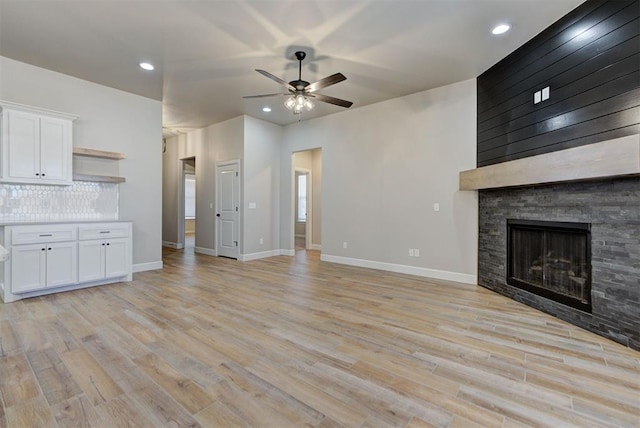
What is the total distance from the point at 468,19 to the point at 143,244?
18.4ft

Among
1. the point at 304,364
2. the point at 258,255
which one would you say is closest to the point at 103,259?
the point at 258,255

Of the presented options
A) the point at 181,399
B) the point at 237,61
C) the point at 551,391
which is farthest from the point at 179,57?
the point at 551,391

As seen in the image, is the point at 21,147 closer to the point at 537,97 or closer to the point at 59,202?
the point at 59,202

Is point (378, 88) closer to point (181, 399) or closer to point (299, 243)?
point (181, 399)

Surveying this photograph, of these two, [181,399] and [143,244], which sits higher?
[143,244]

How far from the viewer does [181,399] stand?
5.73 ft

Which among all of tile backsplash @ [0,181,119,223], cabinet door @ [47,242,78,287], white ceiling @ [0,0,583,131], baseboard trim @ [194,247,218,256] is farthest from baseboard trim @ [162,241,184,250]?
white ceiling @ [0,0,583,131]

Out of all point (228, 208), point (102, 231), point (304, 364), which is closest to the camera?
point (304, 364)

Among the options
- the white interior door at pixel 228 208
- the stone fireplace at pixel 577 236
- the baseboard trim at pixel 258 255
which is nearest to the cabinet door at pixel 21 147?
the white interior door at pixel 228 208

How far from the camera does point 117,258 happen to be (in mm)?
4352

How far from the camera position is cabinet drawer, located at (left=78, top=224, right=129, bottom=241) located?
4.02 metres

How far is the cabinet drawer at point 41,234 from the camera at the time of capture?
352 cm

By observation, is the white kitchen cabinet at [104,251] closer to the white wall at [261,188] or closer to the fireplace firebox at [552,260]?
the white wall at [261,188]

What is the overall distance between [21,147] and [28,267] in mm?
1503
